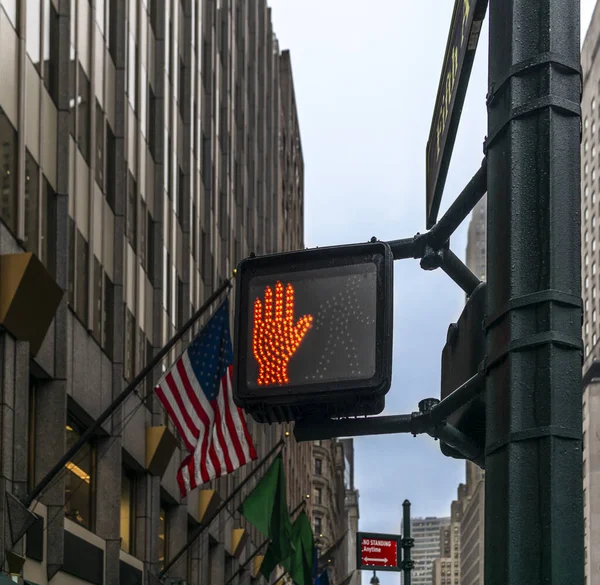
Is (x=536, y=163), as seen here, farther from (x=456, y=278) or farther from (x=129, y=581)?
(x=129, y=581)

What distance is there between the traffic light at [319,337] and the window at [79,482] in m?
21.2

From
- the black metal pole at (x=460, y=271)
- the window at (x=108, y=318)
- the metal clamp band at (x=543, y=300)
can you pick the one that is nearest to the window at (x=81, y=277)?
the window at (x=108, y=318)

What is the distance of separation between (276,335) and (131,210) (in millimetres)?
27860

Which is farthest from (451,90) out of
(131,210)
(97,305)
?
(131,210)

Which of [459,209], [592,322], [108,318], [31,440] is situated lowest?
[459,209]

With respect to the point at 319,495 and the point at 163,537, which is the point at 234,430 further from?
the point at 319,495

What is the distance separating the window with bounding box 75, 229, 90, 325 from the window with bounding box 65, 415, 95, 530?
2243mm

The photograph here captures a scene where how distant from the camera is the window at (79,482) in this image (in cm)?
2592

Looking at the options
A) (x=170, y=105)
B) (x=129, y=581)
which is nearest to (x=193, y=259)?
(x=170, y=105)

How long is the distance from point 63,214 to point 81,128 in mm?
3051

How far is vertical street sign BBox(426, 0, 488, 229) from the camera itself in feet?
14.9

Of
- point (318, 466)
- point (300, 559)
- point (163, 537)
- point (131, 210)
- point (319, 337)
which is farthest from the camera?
point (318, 466)

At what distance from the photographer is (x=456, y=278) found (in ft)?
17.5

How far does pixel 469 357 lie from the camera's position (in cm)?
486
